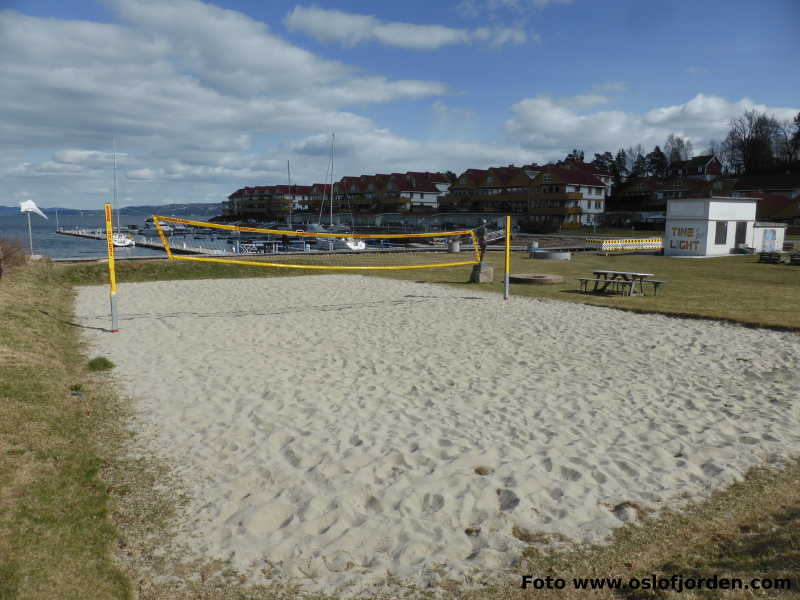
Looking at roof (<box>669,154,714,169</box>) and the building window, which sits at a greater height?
roof (<box>669,154,714,169</box>)

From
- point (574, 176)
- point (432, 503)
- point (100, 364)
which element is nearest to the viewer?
point (432, 503)

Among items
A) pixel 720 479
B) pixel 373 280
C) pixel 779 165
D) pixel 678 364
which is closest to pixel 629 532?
pixel 720 479

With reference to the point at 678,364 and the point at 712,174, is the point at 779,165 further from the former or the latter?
the point at 678,364

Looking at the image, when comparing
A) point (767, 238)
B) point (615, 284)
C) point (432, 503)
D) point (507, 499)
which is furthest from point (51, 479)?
point (767, 238)

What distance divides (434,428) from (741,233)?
104 feet

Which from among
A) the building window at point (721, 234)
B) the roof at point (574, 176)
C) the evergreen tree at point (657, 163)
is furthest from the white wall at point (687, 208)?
the evergreen tree at point (657, 163)

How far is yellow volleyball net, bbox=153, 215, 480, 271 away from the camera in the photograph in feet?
43.9

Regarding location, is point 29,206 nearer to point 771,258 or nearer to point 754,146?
point 771,258

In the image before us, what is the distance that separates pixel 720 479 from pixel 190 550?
400cm

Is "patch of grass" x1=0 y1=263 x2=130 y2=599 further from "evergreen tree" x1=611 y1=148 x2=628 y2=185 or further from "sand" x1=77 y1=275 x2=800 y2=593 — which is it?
"evergreen tree" x1=611 y1=148 x2=628 y2=185

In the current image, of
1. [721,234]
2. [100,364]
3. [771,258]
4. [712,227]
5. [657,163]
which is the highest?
[657,163]

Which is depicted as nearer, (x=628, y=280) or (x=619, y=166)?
(x=628, y=280)

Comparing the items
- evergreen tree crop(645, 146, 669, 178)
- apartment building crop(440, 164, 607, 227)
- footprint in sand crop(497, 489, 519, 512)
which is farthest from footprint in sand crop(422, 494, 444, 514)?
evergreen tree crop(645, 146, 669, 178)

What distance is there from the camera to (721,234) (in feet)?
97.7
